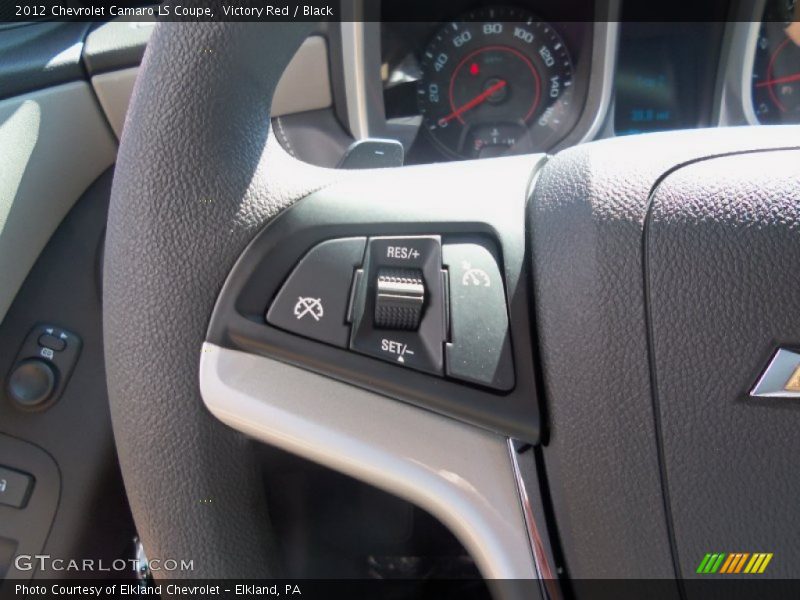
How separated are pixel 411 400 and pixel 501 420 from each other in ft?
0.23

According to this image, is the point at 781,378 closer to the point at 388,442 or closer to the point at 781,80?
Answer: the point at 388,442

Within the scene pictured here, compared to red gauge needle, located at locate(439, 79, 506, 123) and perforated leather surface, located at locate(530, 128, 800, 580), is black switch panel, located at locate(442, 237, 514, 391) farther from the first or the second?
red gauge needle, located at locate(439, 79, 506, 123)

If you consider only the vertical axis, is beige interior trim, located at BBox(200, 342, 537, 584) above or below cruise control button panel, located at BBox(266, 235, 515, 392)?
below

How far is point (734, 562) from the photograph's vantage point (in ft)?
2.02

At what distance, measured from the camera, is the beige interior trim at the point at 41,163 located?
108 centimetres

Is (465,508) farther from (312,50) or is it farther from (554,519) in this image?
(312,50)

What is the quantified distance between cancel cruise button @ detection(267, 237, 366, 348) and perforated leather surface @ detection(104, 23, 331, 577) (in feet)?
0.16

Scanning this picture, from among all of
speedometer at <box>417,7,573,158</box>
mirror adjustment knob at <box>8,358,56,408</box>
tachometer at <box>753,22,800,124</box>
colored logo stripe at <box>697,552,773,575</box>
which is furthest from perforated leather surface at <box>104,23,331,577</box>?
tachometer at <box>753,22,800,124</box>

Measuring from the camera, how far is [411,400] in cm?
63

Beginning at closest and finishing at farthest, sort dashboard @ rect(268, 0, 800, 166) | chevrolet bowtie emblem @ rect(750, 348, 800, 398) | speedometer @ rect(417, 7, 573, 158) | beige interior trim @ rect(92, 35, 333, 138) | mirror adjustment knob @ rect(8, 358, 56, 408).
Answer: chevrolet bowtie emblem @ rect(750, 348, 800, 398) → mirror adjustment knob @ rect(8, 358, 56, 408) → beige interior trim @ rect(92, 35, 333, 138) → dashboard @ rect(268, 0, 800, 166) → speedometer @ rect(417, 7, 573, 158)

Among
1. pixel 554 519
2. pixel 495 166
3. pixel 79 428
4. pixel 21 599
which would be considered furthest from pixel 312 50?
pixel 554 519

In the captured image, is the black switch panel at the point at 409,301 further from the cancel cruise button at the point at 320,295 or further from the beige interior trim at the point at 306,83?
the beige interior trim at the point at 306,83

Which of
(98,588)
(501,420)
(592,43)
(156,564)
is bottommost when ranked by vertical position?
(98,588)

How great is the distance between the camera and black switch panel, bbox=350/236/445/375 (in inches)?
24.9
